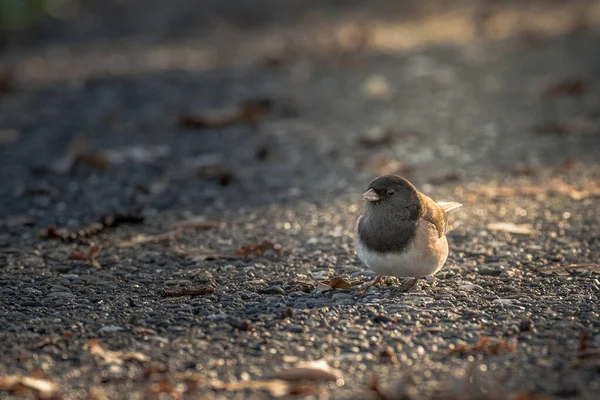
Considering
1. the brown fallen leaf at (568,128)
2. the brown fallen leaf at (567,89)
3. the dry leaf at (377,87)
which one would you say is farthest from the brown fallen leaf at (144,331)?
the brown fallen leaf at (567,89)

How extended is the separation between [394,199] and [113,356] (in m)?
1.57

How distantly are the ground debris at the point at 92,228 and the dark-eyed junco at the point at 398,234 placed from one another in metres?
1.96

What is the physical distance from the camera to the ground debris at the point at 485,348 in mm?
3650

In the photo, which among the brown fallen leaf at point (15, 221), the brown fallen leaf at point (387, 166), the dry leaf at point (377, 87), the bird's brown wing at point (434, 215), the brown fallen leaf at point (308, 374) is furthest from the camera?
the dry leaf at point (377, 87)

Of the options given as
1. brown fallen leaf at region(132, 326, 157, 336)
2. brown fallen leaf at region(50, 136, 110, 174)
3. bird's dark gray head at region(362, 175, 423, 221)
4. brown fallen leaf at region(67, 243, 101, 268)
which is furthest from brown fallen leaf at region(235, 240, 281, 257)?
brown fallen leaf at region(50, 136, 110, 174)

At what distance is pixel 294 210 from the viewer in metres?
6.12

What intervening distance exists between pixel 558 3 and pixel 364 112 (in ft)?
29.1

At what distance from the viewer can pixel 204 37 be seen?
14727mm

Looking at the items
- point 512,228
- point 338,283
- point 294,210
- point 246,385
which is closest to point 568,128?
point 512,228

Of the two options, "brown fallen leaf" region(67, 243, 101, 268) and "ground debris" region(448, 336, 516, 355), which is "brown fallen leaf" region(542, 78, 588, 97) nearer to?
"brown fallen leaf" region(67, 243, 101, 268)

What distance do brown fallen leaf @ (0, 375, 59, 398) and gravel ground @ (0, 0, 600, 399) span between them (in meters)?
0.02

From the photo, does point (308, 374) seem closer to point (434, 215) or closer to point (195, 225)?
point (434, 215)

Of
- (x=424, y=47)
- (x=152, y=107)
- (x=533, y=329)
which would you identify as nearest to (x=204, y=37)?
(x=424, y=47)

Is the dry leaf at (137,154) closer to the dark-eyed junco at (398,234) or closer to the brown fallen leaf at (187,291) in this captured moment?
the brown fallen leaf at (187,291)
